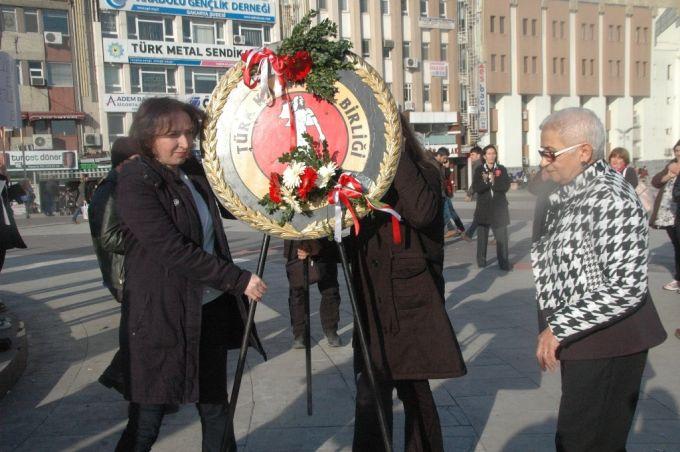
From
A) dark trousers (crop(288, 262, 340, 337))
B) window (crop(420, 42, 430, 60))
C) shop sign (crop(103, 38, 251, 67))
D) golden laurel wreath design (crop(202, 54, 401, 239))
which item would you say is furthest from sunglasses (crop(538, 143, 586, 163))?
Answer: window (crop(420, 42, 430, 60))

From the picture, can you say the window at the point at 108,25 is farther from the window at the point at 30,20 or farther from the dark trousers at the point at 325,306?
the dark trousers at the point at 325,306

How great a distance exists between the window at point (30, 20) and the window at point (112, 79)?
432 cm

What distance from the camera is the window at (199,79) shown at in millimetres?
40094

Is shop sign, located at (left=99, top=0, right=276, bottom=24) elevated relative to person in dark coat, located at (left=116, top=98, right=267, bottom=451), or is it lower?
elevated

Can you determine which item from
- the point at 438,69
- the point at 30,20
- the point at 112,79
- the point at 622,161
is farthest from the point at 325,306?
the point at 438,69

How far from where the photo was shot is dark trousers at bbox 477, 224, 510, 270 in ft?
30.8

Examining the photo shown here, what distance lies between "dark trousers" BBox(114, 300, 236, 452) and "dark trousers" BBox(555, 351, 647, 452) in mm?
1426

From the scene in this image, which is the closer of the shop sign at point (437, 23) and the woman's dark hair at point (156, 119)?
the woman's dark hair at point (156, 119)

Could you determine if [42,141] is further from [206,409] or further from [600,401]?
[600,401]

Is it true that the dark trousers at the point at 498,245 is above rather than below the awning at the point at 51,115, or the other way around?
below

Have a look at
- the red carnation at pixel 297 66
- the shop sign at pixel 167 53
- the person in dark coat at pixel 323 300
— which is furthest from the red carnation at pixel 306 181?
the shop sign at pixel 167 53

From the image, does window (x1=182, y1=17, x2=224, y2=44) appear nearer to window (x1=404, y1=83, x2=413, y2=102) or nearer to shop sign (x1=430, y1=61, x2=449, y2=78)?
window (x1=404, y1=83, x2=413, y2=102)

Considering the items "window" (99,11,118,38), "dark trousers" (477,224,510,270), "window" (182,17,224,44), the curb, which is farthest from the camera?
"window" (182,17,224,44)

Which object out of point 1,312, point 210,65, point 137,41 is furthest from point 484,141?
point 1,312
